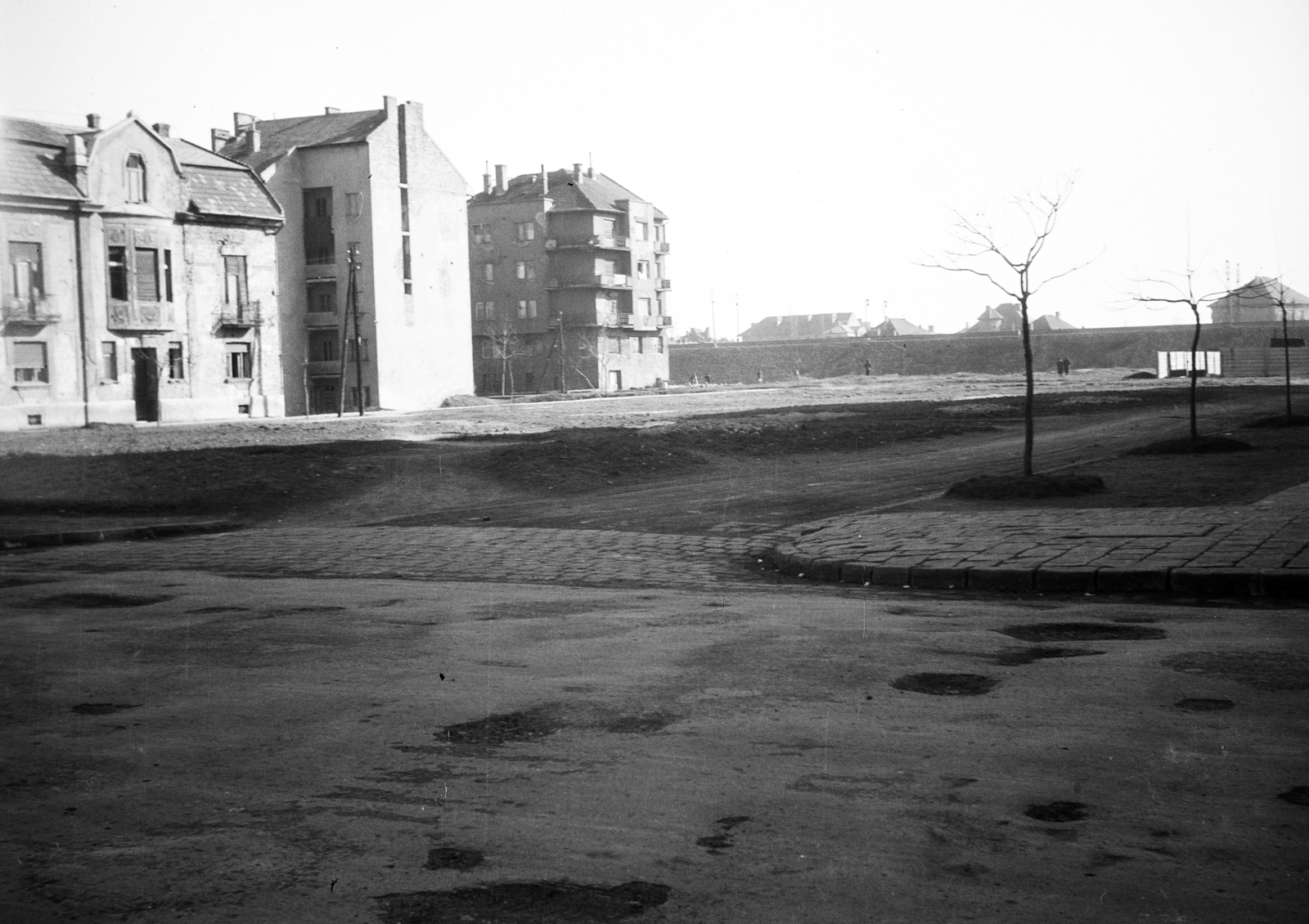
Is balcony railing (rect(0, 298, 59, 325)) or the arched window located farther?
the arched window

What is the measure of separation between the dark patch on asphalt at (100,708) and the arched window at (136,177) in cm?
4941

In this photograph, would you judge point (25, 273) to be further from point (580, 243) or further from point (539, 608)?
point (580, 243)

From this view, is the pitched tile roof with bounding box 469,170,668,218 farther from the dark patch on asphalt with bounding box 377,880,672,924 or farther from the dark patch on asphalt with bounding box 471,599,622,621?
the dark patch on asphalt with bounding box 377,880,672,924

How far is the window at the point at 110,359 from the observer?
5003 cm

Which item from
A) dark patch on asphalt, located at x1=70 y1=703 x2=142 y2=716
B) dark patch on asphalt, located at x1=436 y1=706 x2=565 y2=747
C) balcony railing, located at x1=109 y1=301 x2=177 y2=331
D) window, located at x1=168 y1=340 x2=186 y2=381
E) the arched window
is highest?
the arched window

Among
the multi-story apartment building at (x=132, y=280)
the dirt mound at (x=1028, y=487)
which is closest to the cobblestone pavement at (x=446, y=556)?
the dirt mound at (x=1028, y=487)

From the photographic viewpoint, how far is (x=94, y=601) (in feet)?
32.8

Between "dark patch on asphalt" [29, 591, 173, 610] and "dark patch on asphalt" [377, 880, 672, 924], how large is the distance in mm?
6783

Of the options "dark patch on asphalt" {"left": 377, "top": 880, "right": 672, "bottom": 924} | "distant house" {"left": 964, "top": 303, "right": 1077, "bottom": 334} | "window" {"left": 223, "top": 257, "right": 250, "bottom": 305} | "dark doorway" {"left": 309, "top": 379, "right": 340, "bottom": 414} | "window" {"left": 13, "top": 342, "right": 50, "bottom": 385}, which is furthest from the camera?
"distant house" {"left": 964, "top": 303, "right": 1077, "bottom": 334}

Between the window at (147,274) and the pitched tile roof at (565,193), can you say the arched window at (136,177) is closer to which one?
the window at (147,274)

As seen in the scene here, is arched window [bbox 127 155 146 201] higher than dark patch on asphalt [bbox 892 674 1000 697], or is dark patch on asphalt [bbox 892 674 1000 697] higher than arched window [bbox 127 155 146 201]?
arched window [bbox 127 155 146 201]

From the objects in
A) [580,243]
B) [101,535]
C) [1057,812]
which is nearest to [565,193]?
[580,243]

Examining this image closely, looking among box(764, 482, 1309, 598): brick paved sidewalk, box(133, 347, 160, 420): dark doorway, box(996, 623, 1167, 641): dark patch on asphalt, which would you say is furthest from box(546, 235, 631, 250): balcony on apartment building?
box(996, 623, 1167, 641): dark patch on asphalt

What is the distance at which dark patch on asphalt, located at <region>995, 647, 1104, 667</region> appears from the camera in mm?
6807
